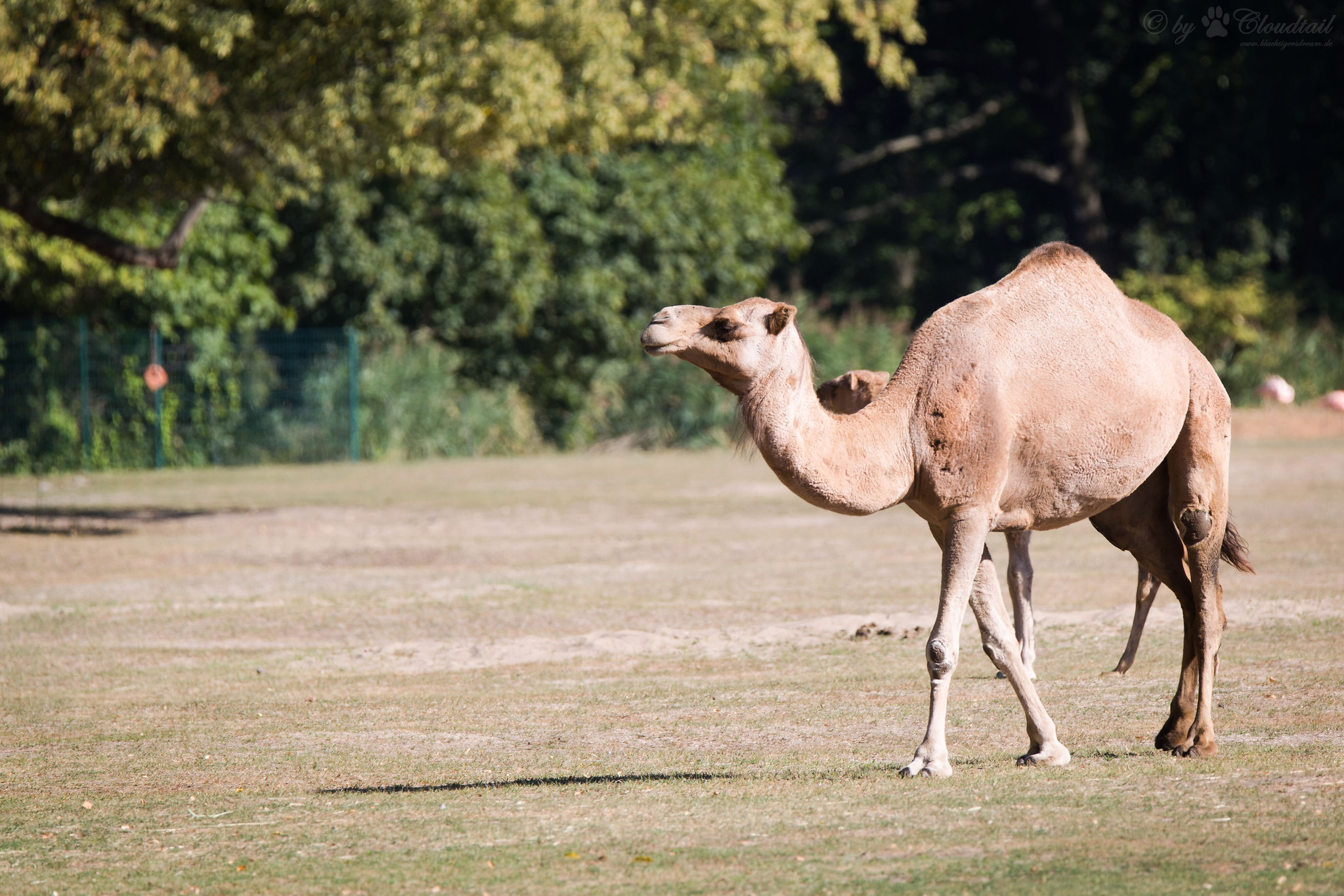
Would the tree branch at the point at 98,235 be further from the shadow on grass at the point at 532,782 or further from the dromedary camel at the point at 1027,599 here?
the shadow on grass at the point at 532,782

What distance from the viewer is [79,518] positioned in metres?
22.0

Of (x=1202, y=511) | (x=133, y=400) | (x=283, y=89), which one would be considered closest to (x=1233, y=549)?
(x=1202, y=511)

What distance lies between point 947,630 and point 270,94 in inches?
578

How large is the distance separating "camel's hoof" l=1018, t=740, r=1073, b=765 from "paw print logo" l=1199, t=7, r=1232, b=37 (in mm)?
36811

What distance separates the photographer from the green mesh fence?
30.2 m

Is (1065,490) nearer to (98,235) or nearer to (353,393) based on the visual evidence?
(98,235)

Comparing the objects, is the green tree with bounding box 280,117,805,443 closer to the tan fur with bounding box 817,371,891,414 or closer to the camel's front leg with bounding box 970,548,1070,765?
the tan fur with bounding box 817,371,891,414

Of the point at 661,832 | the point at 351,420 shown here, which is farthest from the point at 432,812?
the point at 351,420

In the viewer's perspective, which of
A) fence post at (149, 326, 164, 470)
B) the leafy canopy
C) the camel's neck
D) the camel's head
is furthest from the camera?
fence post at (149, 326, 164, 470)

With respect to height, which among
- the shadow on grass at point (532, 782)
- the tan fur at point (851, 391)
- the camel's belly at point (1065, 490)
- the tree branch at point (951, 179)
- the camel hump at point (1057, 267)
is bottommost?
the shadow on grass at point (532, 782)

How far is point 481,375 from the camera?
117 feet

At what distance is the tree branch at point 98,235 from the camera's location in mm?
19844

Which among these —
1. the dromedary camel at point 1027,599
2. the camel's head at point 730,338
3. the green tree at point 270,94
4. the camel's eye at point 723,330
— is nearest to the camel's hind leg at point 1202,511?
the dromedary camel at point 1027,599

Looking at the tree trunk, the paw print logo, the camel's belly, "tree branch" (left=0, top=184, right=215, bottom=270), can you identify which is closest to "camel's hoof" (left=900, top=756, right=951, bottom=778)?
the camel's belly
